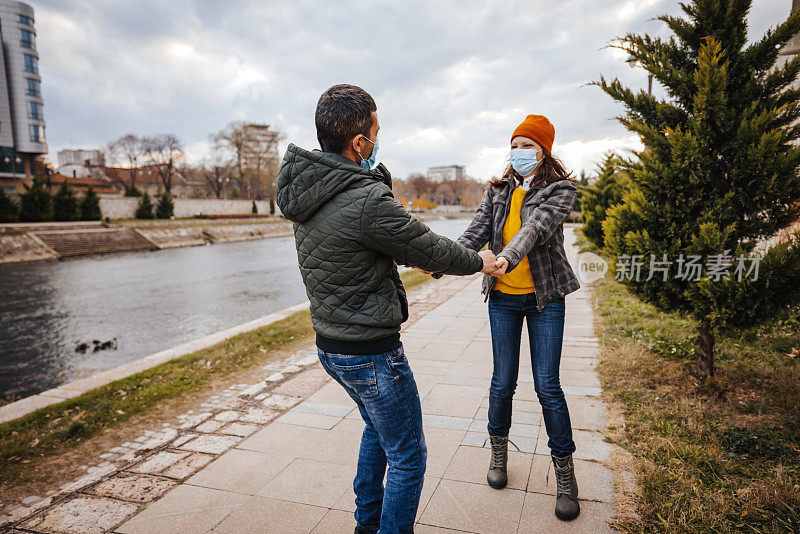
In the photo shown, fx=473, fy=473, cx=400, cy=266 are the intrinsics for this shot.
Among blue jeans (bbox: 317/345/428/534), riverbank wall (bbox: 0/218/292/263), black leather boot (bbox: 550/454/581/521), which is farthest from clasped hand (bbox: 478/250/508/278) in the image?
riverbank wall (bbox: 0/218/292/263)

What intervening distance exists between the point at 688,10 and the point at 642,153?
1207mm

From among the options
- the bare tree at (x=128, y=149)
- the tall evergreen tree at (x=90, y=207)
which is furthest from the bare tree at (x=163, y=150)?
the tall evergreen tree at (x=90, y=207)

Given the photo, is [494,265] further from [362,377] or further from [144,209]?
[144,209]

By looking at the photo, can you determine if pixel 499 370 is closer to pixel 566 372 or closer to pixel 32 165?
pixel 566 372

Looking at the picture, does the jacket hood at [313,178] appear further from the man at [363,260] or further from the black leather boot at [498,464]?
the black leather boot at [498,464]

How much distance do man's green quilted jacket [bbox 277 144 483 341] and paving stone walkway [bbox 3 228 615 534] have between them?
1416 millimetres

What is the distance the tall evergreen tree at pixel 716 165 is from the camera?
361cm

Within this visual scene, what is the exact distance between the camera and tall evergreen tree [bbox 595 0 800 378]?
3.61 meters

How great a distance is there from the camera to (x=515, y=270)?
2.59 metres

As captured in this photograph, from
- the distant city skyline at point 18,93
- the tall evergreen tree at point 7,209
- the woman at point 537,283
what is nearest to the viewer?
the woman at point 537,283

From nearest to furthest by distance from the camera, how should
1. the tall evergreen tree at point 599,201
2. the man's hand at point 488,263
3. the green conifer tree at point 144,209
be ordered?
1. the man's hand at point 488,263
2. the tall evergreen tree at point 599,201
3. the green conifer tree at point 144,209

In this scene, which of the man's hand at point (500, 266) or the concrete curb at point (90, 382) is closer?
the man's hand at point (500, 266)

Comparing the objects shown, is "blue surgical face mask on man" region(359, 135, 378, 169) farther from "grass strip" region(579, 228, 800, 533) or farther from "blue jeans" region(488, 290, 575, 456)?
"grass strip" region(579, 228, 800, 533)

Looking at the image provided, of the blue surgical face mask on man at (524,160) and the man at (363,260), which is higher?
the blue surgical face mask on man at (524,160)
